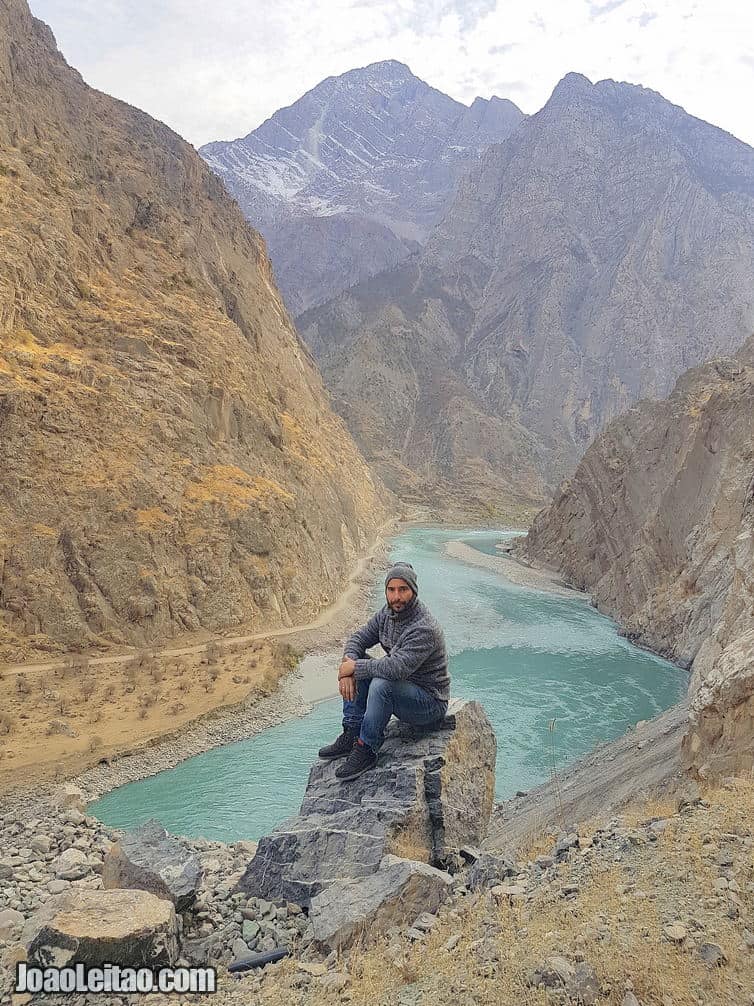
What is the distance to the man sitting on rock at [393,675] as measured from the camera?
5688 millimetres

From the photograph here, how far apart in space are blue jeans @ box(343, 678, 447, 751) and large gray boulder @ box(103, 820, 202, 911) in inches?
69.5

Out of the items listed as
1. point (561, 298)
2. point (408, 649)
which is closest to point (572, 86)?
point (561, 298)

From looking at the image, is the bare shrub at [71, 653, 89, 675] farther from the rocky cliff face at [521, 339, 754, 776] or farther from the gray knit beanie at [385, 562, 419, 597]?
the gray knit beanie at [385, 562, 419, 597]

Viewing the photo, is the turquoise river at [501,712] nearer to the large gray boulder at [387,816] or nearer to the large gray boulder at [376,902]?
the large gray boulder at [387,816]

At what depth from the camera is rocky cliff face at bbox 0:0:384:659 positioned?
74.5ft

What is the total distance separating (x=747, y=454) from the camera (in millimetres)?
30016

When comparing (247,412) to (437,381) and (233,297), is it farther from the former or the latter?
(437,381)

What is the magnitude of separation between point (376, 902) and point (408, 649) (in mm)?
1876

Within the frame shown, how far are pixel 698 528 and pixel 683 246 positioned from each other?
11524 centimetres

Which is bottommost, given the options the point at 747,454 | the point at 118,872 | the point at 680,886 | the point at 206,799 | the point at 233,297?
the point at 206,799

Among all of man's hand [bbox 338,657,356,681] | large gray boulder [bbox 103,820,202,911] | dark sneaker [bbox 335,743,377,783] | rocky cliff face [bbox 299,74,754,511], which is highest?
rocky cliff face [bbox 299,74,754,511]

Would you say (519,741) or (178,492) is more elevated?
(178,492)

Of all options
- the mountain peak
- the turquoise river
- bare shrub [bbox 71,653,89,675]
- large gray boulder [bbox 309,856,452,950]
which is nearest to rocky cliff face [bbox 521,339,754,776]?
the turquoise river

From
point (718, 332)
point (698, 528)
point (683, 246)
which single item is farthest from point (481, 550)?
point (683, 246)
